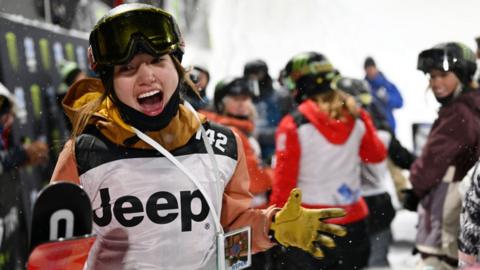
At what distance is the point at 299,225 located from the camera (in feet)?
5.98

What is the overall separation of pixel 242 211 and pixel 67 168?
418mm

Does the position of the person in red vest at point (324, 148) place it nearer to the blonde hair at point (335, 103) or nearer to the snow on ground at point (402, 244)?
the blonde hair at point (335, 103)

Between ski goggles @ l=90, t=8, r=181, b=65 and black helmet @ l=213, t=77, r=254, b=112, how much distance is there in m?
0.90

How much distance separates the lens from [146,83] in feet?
5.52

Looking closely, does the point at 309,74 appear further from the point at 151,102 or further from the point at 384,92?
the point at 384,92

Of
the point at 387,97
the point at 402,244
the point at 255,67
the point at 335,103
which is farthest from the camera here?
the point at 402,244

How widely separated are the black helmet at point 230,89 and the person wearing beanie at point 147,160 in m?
0.79

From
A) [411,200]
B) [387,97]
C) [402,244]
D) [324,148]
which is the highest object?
[387,97]

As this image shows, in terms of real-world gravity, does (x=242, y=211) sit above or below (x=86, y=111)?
below

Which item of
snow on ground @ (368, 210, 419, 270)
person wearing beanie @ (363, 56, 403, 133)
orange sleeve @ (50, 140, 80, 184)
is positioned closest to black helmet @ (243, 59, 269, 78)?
person wearing beanie @ (363, 56, 403, 133)

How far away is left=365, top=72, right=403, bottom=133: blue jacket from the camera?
3.25 m

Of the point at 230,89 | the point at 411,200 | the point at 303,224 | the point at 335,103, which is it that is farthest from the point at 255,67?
the point at 303,224

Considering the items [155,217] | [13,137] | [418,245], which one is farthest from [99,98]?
[13,137]

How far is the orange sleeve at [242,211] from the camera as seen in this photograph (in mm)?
1860
